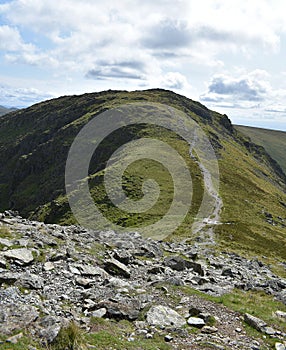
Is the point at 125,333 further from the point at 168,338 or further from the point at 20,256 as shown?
the point at 20,256

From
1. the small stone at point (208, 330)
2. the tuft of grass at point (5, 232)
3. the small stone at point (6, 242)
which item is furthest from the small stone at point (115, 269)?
the small stone at point (208, 330)

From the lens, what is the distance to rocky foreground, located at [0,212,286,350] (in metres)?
14.2

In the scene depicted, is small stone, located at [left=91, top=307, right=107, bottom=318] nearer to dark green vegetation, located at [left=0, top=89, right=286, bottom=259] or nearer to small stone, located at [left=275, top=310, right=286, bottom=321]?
small stone, located at [left=275, top=310, right=286, bottom=321]

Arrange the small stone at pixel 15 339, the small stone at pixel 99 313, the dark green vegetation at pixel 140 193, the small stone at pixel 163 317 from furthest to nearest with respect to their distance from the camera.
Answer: the dark green vegetation at pixel 140 193
the small stone at pixel 163 317
the small stone at pixel 99 313
the small stone at pixel 15 339

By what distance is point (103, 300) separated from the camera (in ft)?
56.2

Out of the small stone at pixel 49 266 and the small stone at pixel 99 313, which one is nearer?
the small stone at pixel 99 313

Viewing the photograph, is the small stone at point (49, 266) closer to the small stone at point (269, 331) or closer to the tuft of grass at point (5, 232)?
the tuft of grass at point (5, 232)

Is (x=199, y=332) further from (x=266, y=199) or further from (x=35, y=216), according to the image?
(x=266, y=199)

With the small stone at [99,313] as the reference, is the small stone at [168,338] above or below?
below

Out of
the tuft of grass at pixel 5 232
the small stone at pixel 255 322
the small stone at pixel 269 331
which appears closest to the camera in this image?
the small stone at pixel 269 331

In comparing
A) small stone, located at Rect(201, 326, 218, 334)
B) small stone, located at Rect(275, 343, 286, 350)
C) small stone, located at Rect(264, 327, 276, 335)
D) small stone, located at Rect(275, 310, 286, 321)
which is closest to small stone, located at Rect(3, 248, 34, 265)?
small stone, located at Rect(201, 326, 218, 334)

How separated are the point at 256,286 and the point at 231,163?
5618 inches

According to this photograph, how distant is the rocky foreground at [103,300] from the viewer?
1420 centimetres

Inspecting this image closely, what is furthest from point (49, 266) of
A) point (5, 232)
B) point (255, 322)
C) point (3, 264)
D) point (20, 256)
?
point (255, 322)
